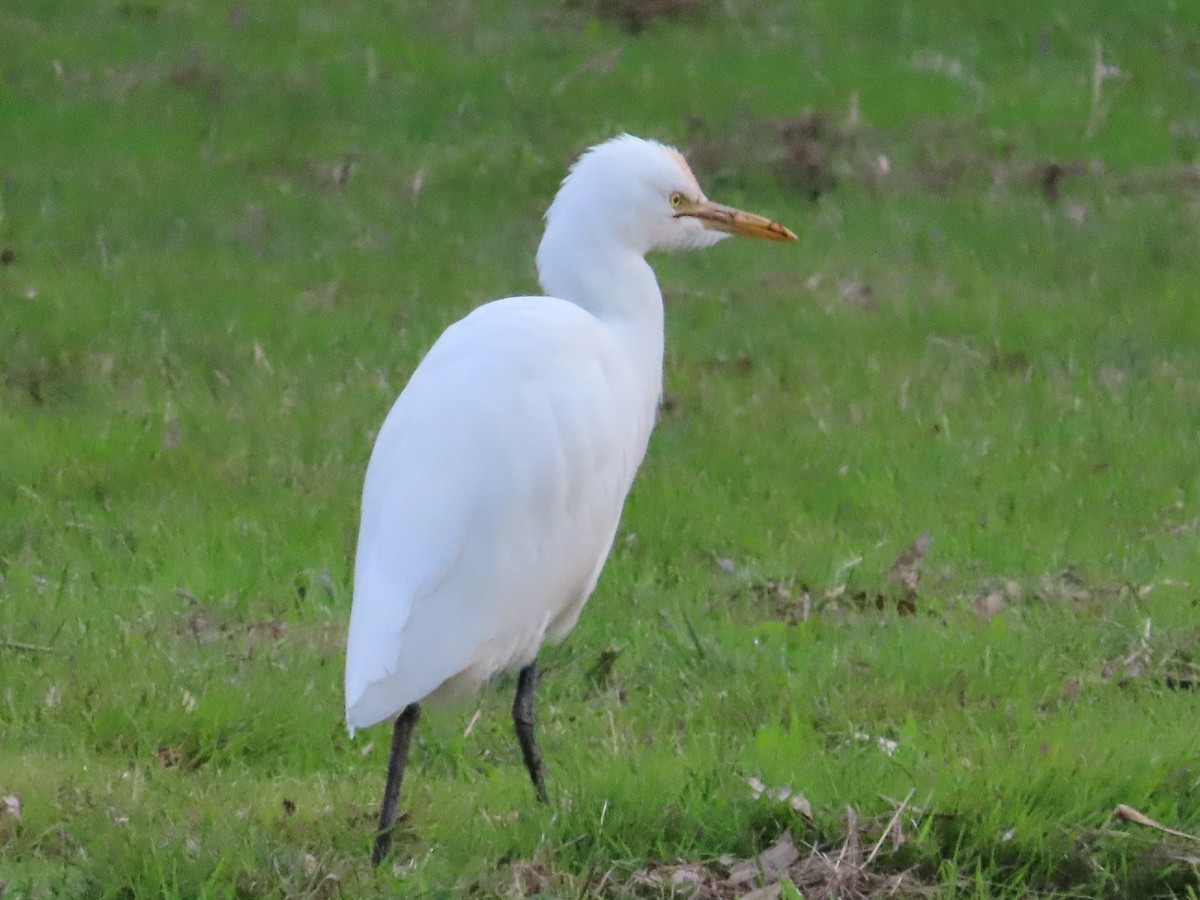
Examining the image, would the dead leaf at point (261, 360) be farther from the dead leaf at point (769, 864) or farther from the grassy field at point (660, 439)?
the dead leaf at point (769, 864)

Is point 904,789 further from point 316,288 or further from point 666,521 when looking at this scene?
→ point 316,288

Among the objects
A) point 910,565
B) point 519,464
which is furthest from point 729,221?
point 910,565

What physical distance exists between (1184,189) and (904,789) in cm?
824

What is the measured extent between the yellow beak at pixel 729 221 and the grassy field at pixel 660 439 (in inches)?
48.6

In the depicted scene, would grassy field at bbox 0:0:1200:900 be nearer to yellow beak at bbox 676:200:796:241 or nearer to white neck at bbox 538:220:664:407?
white neck at bbox 538:220:664:407

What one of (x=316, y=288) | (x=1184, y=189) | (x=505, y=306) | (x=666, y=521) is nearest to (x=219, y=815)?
(x=505, y=306)

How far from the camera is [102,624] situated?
20.0 ft

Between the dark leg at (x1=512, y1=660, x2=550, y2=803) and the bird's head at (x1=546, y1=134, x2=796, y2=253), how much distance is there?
1.17m

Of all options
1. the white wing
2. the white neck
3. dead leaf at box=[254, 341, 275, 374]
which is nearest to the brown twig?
the white wing

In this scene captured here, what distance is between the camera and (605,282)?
5188mm

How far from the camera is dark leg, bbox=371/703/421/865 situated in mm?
4344

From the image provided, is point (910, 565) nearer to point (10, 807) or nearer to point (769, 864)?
point (769, 864)

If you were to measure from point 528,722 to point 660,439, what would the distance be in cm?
353

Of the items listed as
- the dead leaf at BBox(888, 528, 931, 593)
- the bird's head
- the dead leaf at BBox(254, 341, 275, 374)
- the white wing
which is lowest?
the dead leaf at BBox(254, 341, 275, 374)
